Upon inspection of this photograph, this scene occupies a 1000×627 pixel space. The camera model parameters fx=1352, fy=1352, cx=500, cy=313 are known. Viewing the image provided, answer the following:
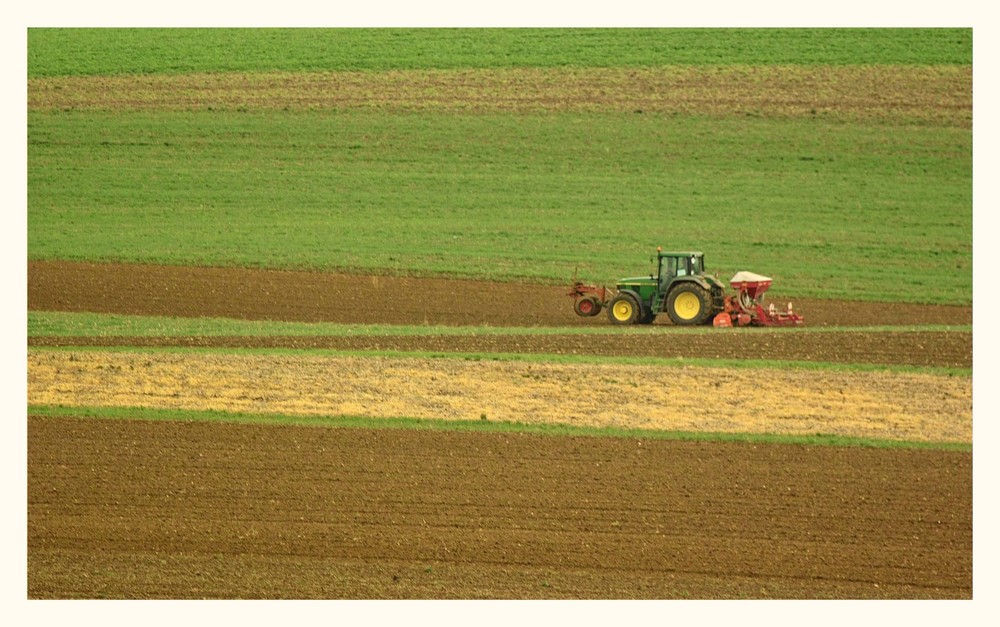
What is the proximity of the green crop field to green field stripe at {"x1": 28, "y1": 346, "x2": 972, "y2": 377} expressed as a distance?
4438 mm

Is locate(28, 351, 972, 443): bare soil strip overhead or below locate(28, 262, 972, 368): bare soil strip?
below

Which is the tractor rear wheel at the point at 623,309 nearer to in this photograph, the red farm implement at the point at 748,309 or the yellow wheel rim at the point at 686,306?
the yellow wheel rim at the point at 686,306

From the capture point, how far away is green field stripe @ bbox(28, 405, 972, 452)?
16734mm

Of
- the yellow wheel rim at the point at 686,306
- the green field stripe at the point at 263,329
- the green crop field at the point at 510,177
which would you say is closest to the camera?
the green field stripe at the point at 263,329

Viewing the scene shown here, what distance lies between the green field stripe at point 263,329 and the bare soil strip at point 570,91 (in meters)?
5.33

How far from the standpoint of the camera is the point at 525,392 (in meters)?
17.9

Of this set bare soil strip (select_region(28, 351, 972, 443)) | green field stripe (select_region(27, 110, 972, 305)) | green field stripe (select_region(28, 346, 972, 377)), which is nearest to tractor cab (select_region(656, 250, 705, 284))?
green field stripe (select_region(27, 110, 972, 305))

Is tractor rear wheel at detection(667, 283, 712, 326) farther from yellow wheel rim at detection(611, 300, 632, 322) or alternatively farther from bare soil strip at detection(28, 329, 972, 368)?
bare soil strip at detection(28, 329, 972, 368)

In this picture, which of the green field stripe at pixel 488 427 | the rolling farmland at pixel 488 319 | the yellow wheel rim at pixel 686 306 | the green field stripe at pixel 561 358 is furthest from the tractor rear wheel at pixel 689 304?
the green field stripe at pixel 488 427

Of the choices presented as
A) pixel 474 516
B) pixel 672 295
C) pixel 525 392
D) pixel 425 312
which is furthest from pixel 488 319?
pixel 474 516

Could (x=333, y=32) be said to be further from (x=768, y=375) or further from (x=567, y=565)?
(x=567, y=565)

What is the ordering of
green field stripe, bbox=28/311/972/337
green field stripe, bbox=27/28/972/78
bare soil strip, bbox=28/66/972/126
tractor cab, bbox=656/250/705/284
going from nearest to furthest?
green field stripe, bbox=28/311/972/337
tractor cab, bbox=656/250/705/284
green field stripe, bbox=27/28/972/78
bare soil strip, bbox=28/66/972/126

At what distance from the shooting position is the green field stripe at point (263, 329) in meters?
20.3

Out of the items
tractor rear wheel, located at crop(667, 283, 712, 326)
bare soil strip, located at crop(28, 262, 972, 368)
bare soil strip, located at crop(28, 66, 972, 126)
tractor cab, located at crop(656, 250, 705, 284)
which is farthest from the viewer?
bare soil strip, located at crop(28, 66, 972, 126)
